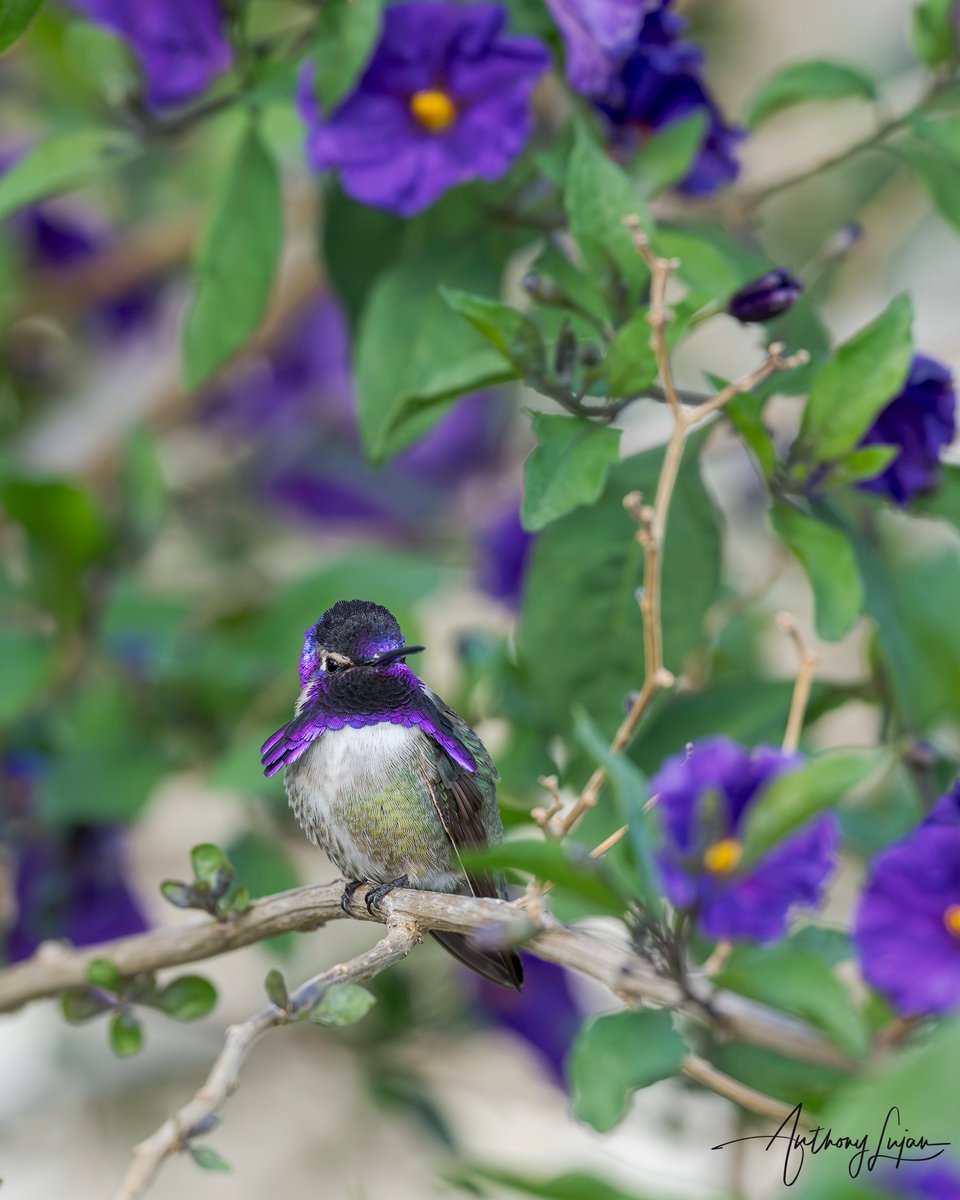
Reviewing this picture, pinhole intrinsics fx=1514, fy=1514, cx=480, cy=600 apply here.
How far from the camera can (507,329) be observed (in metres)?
0.60

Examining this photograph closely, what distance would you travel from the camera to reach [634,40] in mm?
759

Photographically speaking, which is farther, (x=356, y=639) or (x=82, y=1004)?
(x=82, y=1004)

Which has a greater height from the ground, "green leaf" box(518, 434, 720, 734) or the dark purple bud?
the dark purple bud

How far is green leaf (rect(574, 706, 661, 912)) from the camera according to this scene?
15.8 inches

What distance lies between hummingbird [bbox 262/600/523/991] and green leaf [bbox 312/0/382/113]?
1.16 ft

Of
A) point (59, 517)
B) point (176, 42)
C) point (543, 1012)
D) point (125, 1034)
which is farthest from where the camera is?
point (543, 1012)

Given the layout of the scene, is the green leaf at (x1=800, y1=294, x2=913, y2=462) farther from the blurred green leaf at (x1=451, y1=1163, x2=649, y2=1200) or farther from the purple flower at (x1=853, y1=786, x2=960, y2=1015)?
the blurred green leaf at (x1=451, y1=1163, x2=649, y2=1200)

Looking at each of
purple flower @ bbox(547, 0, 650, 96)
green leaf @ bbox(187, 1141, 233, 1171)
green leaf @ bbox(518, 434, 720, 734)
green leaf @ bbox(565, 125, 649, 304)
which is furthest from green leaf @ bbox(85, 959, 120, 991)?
purple flower @ bbox(547, 0, 650, 96)

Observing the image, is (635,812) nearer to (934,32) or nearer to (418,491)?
(934,32)

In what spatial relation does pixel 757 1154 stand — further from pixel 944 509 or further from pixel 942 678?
pixel 944 509

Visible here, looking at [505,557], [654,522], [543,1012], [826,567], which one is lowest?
[543,1012]

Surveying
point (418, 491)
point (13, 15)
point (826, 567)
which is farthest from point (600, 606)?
point (418, 491)

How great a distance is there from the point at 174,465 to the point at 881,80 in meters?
1.02

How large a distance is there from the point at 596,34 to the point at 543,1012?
0.70 meters
